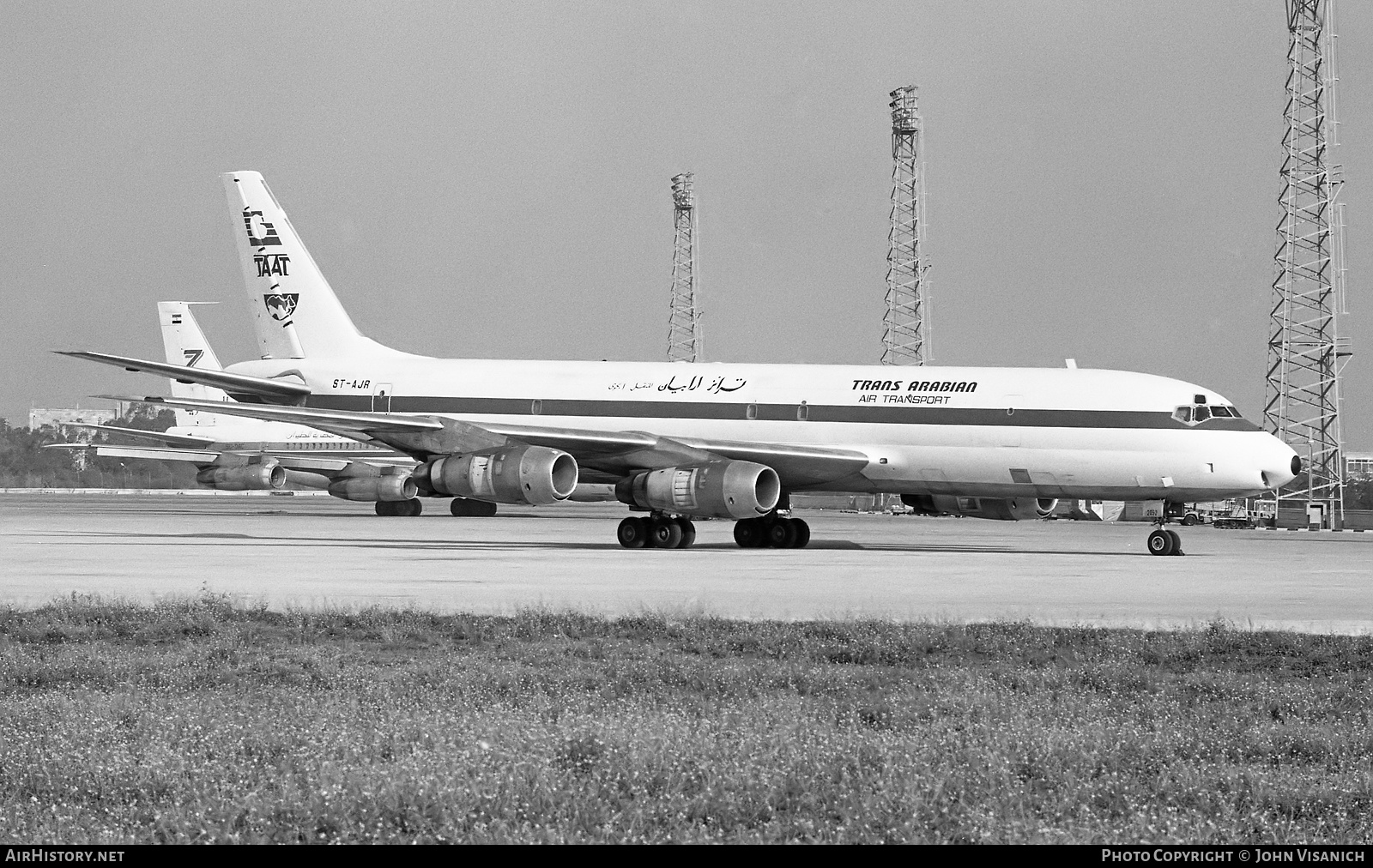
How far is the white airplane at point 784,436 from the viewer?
28.9 m

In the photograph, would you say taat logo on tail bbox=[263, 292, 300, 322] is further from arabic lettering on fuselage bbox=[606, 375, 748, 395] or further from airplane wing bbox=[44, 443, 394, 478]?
airplane wing bbox=[44, 443, 394, 478]

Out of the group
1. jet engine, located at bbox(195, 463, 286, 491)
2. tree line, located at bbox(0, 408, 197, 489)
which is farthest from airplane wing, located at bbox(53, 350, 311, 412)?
tree line, located at bbox(0, 408, 197, 489)

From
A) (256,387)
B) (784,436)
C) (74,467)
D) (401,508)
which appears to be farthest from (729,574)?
(74,467)

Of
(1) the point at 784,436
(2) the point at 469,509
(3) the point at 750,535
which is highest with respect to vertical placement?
(1) the point at 784,436

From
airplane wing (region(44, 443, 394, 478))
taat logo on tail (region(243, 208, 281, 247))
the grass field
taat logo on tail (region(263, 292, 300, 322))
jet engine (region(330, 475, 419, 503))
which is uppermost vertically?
taat logo on tail (region(243, 208, 281, 247))

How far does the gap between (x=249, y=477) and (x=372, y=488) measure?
24.9 ft

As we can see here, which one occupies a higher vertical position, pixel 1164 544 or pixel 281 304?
pixel 281 304

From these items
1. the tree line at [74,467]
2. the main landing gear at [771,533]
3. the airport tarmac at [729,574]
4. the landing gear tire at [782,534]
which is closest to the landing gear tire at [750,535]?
the main landing gear at [771,533]

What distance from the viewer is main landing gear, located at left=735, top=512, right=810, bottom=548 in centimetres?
3203

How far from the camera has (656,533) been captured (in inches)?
1202

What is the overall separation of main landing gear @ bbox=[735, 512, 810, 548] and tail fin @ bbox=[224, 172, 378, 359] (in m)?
12.3

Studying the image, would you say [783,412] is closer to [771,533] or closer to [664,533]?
[771,533]

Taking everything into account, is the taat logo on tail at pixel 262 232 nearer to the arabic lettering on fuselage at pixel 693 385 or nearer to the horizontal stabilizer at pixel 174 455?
the arabic lettering on fuselage at pixel 693 385
